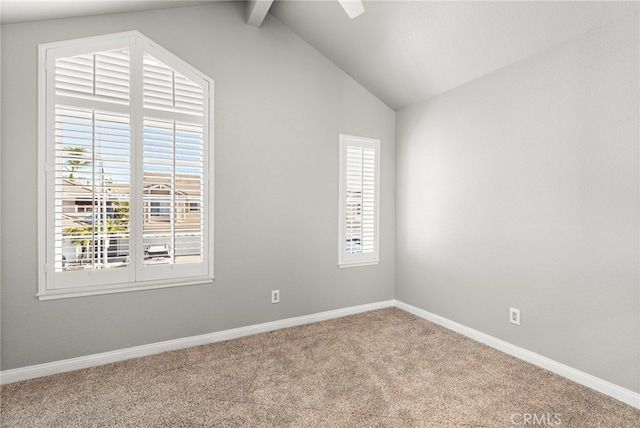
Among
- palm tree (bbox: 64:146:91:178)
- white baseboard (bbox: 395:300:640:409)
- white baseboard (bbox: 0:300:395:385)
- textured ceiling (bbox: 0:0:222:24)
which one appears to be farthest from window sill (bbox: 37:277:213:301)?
white baseboard (bbox: 395:300:640:409)

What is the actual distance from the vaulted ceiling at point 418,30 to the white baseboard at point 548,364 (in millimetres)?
2335

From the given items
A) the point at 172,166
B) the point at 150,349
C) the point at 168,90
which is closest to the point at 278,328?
the point at 150,349

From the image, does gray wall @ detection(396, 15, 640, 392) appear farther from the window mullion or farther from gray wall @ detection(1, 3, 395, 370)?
the window mullion

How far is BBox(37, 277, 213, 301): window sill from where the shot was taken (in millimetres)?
2301

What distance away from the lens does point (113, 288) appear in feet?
8.13

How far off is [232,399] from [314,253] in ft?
5.43

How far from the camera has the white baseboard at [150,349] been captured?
224cm

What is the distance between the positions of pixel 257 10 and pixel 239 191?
1.60 metres

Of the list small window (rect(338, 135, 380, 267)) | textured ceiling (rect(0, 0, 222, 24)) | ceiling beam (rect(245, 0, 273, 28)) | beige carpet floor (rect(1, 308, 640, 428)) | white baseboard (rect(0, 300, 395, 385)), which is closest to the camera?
beige carpet floor (rect(1, 308, 640, 428))

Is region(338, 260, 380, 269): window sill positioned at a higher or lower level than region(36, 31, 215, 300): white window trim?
lower

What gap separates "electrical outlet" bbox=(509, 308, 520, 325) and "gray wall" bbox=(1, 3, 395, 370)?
146 centimetres

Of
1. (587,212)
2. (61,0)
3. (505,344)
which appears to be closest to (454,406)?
(505,344)

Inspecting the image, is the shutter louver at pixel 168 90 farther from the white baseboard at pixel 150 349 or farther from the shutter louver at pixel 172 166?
the white baseboard at pixel 150 349

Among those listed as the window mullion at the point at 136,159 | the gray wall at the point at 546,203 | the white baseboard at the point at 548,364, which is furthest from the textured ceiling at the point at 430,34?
the white baseboard at the point at 548,364
